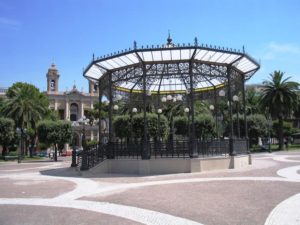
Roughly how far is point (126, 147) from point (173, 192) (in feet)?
22.5

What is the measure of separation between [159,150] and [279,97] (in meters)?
31.2

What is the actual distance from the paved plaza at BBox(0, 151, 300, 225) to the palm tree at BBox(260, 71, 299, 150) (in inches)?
1261

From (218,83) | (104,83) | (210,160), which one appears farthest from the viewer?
(218,83)

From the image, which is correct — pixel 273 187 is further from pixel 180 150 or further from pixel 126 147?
pixel 126 147

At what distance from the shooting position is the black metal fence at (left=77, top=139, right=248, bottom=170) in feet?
52.1

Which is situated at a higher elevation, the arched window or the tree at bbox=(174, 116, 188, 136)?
the arched window

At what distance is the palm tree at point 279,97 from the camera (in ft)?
138

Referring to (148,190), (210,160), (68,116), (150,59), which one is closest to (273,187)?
(148,190)

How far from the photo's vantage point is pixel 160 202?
8617mm

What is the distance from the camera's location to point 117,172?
654 inches

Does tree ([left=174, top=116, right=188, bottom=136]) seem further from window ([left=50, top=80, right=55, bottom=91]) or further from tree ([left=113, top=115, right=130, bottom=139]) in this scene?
window ([left=50, top=80, right=55, bottom=91])

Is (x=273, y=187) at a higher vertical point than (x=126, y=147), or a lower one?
lower

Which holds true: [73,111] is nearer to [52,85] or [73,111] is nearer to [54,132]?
[52,85]

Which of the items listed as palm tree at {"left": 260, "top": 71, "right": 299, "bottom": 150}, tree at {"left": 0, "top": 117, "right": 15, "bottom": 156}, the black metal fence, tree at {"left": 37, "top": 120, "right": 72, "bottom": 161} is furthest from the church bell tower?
the black metal fence
